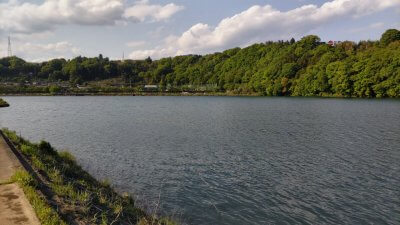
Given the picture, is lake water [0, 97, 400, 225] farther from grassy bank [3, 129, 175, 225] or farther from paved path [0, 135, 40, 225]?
paved path [0, 135, 40, 225]

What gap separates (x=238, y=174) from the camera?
27.7 m

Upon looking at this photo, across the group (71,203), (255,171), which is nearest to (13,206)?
(71,203)

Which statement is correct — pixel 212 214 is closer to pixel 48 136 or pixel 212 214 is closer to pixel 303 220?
pixel 303 220

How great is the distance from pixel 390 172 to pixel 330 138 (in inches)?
698

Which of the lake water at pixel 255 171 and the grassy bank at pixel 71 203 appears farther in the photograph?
the lake water at pixel 255 171

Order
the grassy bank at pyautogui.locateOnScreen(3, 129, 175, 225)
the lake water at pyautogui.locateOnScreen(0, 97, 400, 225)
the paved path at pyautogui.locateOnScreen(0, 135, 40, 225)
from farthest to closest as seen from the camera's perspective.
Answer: the lake water at pyautogui.locateOnScreen(0, 97, 400, 225) < the grassy bank at pyautogui.locateOnScreen(3, 129, 175, 225) < the paved path at pyautogui.locateOnScreen(0, 135, 40, 225)

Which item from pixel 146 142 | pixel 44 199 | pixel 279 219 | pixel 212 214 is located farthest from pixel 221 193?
pixel 146 142

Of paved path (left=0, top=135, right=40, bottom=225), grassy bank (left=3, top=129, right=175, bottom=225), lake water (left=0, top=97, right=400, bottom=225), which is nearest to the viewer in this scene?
paved path (left=0, top=135, right=40, bottom=225)

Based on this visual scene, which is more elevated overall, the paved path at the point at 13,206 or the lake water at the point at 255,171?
the paved path at the point at 13,206

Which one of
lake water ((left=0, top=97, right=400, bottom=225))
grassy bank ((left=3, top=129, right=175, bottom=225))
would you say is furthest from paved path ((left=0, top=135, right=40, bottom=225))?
lake water ((left=0, top=97, right=400, bottom=225))

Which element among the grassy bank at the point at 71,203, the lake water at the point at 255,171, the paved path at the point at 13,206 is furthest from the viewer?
the lake water at the point at 255,171

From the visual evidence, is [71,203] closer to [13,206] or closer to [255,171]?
[13,206]

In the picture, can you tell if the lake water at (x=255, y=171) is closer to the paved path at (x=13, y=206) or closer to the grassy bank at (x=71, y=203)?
the grassy bank at (x=71, y=203)

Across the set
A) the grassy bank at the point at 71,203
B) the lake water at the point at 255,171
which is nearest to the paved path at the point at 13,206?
the grassy bank at the point at 71,203
